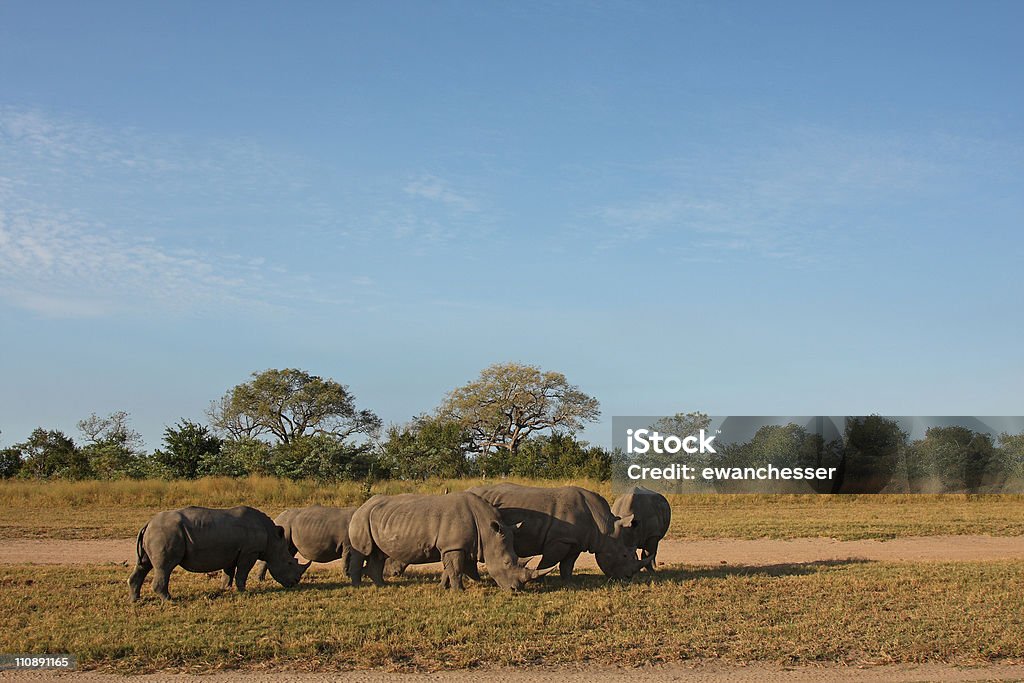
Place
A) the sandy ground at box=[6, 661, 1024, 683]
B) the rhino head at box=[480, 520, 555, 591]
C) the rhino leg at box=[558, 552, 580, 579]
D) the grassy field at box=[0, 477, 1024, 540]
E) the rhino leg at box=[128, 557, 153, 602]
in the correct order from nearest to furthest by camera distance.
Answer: the sandy ground at box=[6, 661, 1024, 683]
the rhino leg at box=[128, 557, 153, 602]
the rhino head at box=[480, 520, 555, 591]
the rhino leg at box=[558, 552, 580, 579]
the grassy field at box=[0, 477, 1024, 540]

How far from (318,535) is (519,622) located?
5.57 meters

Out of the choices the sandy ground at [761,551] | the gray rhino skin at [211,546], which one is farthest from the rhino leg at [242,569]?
the sandy ground at [761,551]

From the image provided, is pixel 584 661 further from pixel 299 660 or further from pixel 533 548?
pixel 533 548

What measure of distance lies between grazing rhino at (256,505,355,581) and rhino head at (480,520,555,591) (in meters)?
2.86

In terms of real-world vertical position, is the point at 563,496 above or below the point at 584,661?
above

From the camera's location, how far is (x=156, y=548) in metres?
13.1

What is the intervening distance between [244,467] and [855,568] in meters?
31.0

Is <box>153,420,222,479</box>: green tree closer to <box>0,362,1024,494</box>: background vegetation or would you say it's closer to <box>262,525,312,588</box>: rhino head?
<box>0,362,1024,494</box>: background vegetation

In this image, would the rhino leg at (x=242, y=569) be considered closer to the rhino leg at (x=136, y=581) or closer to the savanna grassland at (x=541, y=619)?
the savanna grassland at (x=541, y=619)

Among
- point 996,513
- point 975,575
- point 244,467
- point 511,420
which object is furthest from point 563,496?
point 511,420

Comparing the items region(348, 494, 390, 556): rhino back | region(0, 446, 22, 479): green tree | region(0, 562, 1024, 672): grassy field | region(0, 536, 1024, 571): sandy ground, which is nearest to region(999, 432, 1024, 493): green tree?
region(0, 536, 1024, 571): sandy ground

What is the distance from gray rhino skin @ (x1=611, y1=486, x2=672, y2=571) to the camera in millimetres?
17312

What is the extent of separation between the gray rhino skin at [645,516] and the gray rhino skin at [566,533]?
124cm

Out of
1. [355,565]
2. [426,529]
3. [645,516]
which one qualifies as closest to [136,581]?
[355,565]
